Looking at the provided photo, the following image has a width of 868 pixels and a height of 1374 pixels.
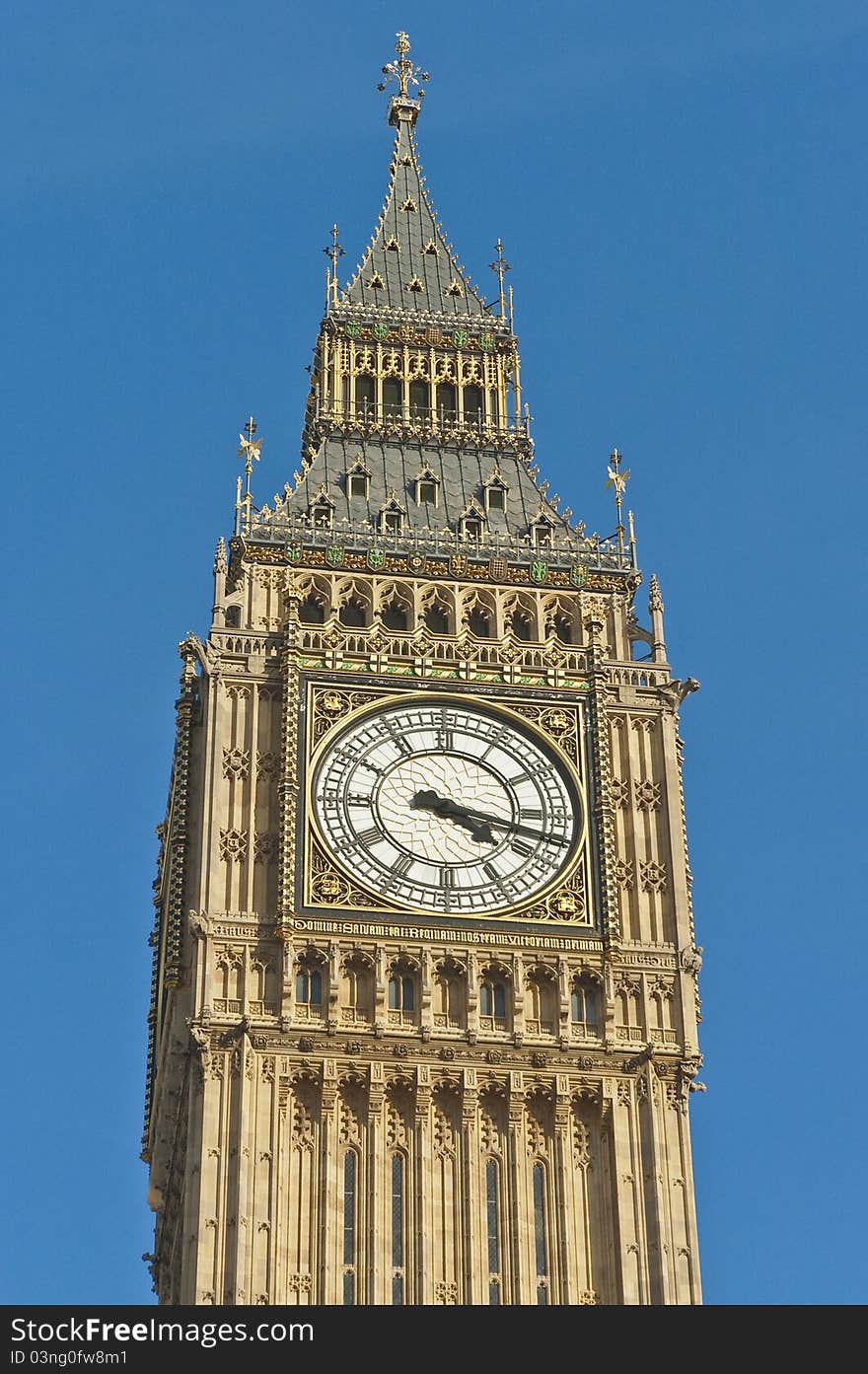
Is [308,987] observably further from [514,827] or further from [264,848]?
[514,827]

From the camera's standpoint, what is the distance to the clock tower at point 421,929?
4975 cm

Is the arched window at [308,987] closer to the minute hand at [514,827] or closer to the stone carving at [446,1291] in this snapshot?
the minute hand at [514,827]

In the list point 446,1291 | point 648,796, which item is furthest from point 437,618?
point 446,1291

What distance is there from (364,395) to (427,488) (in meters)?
3.72

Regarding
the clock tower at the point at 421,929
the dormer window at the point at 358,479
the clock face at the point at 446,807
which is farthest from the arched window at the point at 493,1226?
the dormer window at the point at 358,479

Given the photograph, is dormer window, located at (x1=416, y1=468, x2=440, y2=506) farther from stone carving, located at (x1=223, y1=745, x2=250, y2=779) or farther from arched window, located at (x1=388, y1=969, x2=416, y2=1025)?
arched window, located at (x1=388, y1=969, x2=416, y2=1025)

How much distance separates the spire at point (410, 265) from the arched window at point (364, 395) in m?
1.91

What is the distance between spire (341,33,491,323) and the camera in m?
65.1

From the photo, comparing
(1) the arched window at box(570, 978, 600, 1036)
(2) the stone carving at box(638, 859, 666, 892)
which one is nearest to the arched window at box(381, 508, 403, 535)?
(2) the stone carving at box(638, 859, 666, 892)

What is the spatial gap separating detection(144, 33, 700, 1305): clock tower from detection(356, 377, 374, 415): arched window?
11.5 ft

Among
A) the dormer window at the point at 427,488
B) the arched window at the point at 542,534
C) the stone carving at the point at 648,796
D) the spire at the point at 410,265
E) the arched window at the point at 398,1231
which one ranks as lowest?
the arched window at the point at 398,1231

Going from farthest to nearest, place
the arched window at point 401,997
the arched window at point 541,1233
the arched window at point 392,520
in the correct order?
the arched window at point 392,520 → the arched window at point 401,997 → the arched window at point 541,1233

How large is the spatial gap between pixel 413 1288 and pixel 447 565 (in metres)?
14.7
